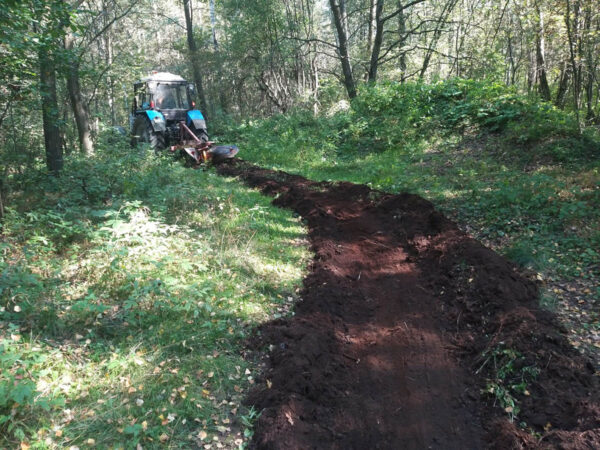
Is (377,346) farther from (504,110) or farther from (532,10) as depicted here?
(532,10)

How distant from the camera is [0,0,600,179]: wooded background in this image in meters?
7.34

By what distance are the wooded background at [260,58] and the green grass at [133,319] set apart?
99.4 inches

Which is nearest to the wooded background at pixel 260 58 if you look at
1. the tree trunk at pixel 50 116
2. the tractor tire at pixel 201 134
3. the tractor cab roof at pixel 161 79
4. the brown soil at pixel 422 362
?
the tree trunk at pixel 50 116

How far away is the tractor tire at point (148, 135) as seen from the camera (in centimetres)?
1236

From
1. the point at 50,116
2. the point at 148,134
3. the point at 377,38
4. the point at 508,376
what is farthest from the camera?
the point at 377,38

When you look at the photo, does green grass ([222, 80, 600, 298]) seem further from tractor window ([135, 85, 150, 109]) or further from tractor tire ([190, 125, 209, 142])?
tractor window ([135, 85, 150, 109])

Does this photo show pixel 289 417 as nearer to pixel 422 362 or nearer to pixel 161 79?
pixel 422 362

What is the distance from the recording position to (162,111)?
13344 mm

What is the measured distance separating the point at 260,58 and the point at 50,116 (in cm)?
1260

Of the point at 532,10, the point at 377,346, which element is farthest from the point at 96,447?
the point at 532,10

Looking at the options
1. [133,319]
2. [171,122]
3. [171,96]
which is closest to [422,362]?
[133,319]

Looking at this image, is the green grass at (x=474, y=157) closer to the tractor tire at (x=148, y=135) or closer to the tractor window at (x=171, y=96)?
the tractor window at (x=171, y=96)

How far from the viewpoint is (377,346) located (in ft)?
13.2

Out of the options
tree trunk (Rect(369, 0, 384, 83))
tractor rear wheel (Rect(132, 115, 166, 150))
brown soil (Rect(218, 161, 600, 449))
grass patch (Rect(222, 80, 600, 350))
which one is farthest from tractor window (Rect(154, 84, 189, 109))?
brown soil (Rect(218, 161, 600, 449))
